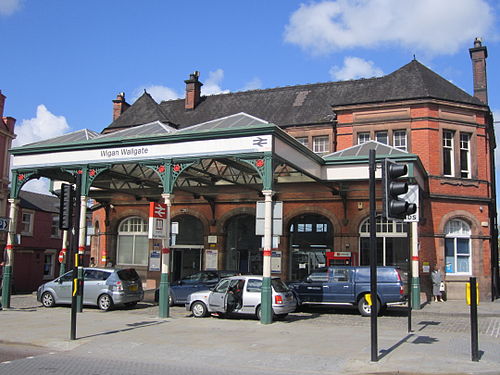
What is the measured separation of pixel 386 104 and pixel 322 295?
35.5 feet

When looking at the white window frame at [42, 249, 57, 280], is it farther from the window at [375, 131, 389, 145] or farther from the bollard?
the bollard

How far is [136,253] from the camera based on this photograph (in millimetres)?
29469

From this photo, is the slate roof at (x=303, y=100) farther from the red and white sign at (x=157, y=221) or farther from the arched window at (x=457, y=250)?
the red and white sign at (x=157, y=221)

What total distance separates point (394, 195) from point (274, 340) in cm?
481

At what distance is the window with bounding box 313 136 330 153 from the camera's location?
26.6 m

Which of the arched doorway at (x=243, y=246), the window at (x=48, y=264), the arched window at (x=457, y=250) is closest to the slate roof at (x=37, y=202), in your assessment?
the window at (x=48, y=264)

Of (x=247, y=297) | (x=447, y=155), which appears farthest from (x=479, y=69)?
(x=247, y=297)

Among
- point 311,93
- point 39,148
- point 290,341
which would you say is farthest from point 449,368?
point 311,93

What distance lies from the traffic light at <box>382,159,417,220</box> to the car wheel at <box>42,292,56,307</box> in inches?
577

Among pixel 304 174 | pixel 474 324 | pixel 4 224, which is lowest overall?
pixel 474 324

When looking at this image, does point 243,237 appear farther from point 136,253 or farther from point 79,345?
point 79,345

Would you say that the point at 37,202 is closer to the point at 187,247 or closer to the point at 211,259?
the point at 187,247

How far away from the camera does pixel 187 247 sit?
93.4 ft

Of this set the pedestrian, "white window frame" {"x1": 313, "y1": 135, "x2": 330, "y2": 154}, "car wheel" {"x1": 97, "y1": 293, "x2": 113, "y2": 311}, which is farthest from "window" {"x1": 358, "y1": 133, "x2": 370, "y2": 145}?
"car wheel" {"x1": 97, "y1": 293, "x2": 113, "y2": 311}
